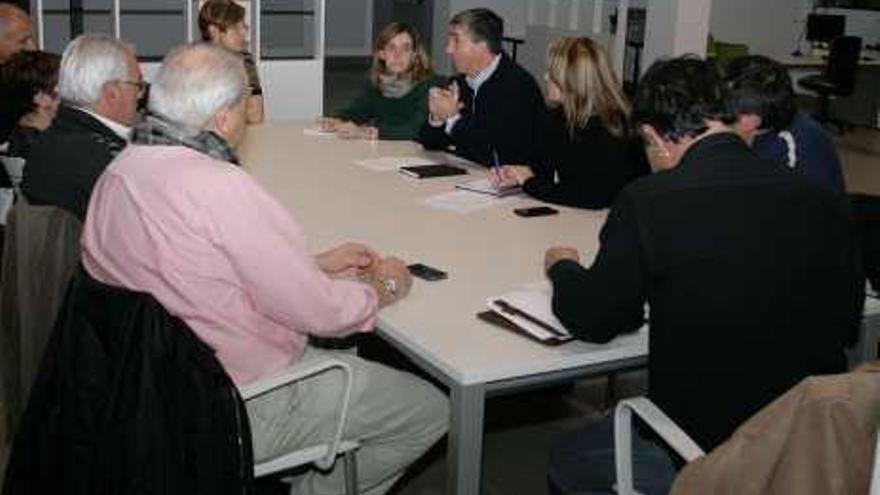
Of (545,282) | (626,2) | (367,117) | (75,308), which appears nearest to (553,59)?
(545,282)

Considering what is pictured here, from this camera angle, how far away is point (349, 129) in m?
4.52

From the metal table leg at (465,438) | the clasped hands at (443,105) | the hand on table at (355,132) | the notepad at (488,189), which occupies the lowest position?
the metal table leg at (465,438)

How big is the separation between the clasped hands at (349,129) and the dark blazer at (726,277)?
2.69m

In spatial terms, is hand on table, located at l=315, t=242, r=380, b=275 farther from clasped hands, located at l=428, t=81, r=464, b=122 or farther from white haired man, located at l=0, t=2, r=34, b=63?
white haired man, located at l=0, t=2, r=34, b=63

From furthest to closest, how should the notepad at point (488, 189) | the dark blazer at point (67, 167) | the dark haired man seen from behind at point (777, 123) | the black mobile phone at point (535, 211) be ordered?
the notepad at point (488, 189)
the black mobile phone at point (535, 211)
the dark haired man seen from behind at point (777, 123)
the dark blazer at point (67, 167)

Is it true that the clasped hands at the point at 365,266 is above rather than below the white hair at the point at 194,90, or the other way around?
below

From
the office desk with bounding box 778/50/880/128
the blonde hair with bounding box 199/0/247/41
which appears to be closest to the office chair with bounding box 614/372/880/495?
the blonde hair with bounding box 199/0/247/41

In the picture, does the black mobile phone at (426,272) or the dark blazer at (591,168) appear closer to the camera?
the black mobile phone at (426,272)

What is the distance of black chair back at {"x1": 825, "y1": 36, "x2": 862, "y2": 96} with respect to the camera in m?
9.36

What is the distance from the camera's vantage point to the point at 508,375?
1955mm

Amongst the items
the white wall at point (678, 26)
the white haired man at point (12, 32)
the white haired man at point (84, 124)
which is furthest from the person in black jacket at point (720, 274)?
the white wall at point (678, 26)

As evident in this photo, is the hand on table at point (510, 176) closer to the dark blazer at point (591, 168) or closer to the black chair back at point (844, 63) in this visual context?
the dark blazer at point (591, 168)

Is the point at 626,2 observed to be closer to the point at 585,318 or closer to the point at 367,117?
the point at 367,117

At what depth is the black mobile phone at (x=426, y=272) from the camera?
2.46 m
